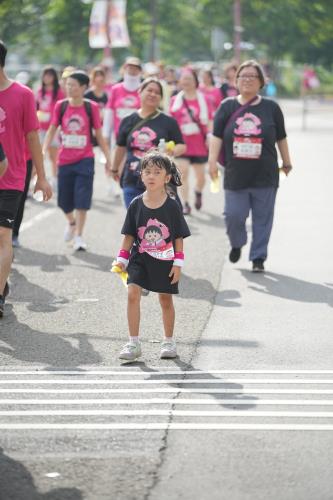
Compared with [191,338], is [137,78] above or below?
above

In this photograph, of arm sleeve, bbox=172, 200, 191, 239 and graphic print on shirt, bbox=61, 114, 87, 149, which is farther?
graphic print on shirt, bbox=61, 114, 87, 149

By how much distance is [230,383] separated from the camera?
21.8 feet

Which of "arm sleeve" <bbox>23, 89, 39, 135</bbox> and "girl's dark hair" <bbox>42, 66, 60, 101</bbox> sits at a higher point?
"arm sleeve" <bbox>23, 89, 39, 135</bbox>

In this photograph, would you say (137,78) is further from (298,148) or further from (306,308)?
(298,148)

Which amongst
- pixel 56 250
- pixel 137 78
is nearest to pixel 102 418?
pixel 56 250

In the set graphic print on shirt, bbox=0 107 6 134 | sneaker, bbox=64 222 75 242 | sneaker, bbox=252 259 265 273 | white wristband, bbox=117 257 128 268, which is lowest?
sneaker, bbox=64 222 75 242

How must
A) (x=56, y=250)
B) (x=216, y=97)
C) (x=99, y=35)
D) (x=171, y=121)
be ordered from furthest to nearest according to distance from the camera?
(x=99, y=35), (x=216, y=97), (x=56, y=250), (x=171, y=121)

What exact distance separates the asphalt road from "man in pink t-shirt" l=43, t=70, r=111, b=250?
0.54 metres

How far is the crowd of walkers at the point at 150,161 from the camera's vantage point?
736 centimetres

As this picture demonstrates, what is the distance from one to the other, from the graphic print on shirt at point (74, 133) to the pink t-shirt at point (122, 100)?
242cm

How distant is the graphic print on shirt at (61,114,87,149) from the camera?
12078 mm

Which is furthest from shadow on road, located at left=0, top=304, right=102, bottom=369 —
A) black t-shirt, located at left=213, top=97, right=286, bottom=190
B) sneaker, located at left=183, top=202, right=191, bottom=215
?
sneaker, located at left=183, top=202, right=191, bottom=215

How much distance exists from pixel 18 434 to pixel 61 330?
2615 mm

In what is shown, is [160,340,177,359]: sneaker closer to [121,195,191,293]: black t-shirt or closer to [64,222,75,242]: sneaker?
[121,195,191,293]: black t-shirt
